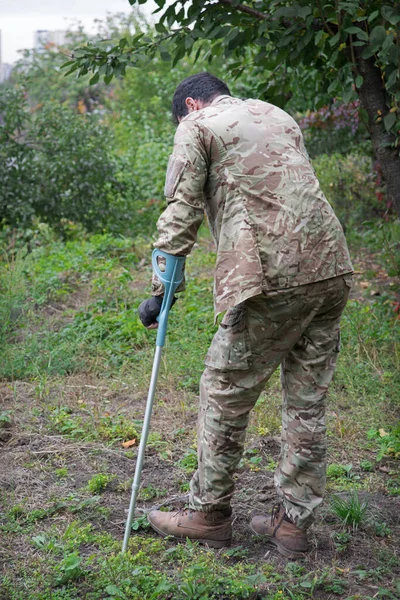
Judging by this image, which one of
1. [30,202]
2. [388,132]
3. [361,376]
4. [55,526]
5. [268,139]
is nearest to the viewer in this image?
[268,139]

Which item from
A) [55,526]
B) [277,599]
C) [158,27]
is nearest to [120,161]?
[158,27]

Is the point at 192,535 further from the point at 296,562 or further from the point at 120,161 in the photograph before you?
the point at 120,161

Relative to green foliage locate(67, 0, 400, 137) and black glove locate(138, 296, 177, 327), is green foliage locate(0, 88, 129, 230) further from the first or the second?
black glove locate(138, 296, 177, 327)

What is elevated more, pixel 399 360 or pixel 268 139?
pixel 268 139

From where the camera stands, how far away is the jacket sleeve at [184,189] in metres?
3.10

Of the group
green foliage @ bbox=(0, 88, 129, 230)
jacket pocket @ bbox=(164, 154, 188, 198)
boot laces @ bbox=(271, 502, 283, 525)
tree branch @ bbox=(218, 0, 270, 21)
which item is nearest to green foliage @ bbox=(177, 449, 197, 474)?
boot laces @ bbox=(271, 502, 283, 525)

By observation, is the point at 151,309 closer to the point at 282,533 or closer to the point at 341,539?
the point at 282,533

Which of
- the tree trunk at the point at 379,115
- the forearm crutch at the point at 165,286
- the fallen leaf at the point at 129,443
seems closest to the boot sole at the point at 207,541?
the forearm crutch at the point at 165,286

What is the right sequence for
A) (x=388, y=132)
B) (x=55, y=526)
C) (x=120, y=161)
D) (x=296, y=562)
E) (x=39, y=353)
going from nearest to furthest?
(x=296, y=562) → (x=55, y=526) → (x=388, y=132) → (x=39, y=353) → (x=120, y=161)

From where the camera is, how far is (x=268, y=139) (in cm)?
314

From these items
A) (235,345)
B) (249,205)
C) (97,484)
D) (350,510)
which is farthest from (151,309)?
(350,510)

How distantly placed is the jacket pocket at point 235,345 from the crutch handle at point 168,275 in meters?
0.27

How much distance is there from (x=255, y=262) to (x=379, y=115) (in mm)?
2104

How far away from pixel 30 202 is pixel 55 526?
Result: 6.01 m
